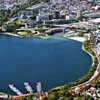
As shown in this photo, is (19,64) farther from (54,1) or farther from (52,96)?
(54,1)

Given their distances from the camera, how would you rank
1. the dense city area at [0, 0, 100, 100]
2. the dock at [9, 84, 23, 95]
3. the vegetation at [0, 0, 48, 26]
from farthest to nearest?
1. the vegetation at [0, 0, 48, 26]
2. the dock at [9, 84, 23, 95]
3. the dense city area at [0, 0, 100, 100]

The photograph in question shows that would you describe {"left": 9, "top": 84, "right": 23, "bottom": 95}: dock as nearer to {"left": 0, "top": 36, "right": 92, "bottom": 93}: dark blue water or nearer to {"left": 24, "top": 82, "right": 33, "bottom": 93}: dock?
{"left": 0, "top": 36, "right": 92, "bottom": 93}: dark blue water

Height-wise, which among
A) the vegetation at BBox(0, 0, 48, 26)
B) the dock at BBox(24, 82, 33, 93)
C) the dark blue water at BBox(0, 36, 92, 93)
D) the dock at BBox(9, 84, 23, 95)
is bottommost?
the dock at BBox(9, 84, 23, 95)

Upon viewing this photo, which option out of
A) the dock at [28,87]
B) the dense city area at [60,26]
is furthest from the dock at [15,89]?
the dock at [28,87]

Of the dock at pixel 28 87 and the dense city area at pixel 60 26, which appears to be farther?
the dock at pixel 28 87

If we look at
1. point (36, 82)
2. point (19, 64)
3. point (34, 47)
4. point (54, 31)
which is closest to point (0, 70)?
point (19, 64)

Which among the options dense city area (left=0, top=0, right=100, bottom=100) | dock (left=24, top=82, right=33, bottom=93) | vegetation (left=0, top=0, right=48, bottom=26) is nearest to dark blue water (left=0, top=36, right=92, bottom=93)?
dock (left=24, top=82, right=33, bottom=93)

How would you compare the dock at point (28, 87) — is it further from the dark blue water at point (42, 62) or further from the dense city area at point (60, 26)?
the dark blue water at point (42, 62)
